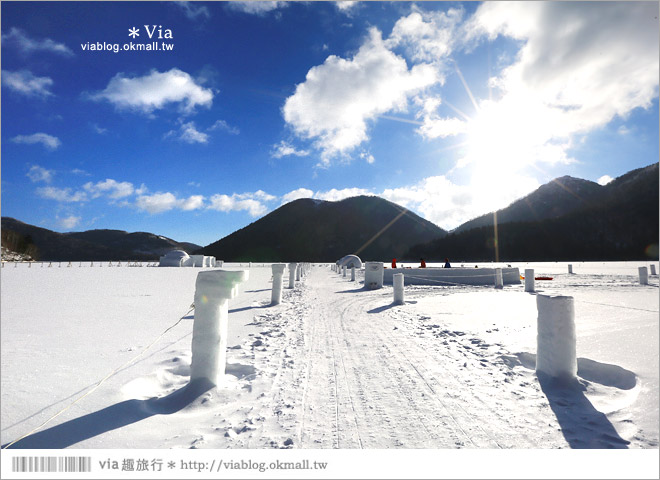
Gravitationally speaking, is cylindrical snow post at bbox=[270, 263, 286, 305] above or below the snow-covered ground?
above

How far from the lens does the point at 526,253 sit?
9331 cm

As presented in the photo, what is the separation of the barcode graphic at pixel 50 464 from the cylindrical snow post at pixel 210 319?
145cm

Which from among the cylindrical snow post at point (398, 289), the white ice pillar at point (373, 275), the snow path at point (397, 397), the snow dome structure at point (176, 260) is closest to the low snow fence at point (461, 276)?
the white ice pillar at point (373, 275)

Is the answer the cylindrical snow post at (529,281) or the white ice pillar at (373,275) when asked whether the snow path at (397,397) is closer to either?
the cylindrical snow post at (529,281)

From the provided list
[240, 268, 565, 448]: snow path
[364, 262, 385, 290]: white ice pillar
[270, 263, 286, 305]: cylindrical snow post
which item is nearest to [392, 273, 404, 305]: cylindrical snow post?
[270, 263, 286, 305]: cylindrical snow post

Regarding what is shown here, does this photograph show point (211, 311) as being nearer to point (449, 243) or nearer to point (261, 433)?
point (261, 433)

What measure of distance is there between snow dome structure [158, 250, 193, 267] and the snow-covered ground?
5173 cm

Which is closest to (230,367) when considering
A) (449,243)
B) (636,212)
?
(636,212)

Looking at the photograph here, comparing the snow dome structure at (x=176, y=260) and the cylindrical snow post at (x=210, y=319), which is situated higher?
the snow dome structure at (x=176, y=260)

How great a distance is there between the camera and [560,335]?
3.83m

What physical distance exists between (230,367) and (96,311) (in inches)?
256

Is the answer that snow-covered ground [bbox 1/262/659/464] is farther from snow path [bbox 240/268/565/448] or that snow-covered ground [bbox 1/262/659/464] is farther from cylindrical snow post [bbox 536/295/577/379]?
cylindrical snow post [bbox 536/295/577/379]

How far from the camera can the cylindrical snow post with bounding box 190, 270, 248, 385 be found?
11.7 ft

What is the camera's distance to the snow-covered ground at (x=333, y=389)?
270cm
